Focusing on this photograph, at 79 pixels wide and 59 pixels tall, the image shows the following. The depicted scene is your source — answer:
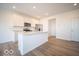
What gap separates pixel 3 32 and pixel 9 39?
0.34 meters

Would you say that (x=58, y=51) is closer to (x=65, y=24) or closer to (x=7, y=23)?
(x=7, y=23)

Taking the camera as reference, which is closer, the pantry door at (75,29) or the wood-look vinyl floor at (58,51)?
the wood-look vinyl floor at (58,51)

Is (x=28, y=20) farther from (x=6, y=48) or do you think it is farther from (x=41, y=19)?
(x=6, y=48)

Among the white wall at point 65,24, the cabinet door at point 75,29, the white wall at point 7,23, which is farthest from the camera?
the white wall at point 65,24

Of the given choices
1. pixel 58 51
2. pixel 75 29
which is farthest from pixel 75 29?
pixel 58 51

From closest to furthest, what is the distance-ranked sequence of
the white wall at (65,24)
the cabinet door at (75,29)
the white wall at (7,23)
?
the white wall at (7,23) < the cabinet door at (75,29) < the white wall at (65,24)

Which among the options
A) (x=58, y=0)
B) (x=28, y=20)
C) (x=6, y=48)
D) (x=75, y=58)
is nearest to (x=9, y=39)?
(x=6, y=48)

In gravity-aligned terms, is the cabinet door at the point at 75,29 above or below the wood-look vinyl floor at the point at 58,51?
above

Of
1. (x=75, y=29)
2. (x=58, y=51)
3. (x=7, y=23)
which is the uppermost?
(x=7, y=23)

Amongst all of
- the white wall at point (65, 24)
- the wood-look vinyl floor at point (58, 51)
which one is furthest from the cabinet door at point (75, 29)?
the wood-look vinyl floor at point (58, 51)

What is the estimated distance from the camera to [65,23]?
15.4 ft

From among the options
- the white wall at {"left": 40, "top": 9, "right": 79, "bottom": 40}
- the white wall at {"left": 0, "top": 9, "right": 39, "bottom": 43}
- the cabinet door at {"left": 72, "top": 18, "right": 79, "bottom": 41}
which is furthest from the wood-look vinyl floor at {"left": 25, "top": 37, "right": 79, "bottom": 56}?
the white wall at {"left": 40, "top": 9, "right": 79, "bottom": 40}

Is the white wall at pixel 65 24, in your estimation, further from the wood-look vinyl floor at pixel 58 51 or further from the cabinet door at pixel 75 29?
the wood-look vinyl floor at pixel 58 51

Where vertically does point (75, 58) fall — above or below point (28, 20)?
below
